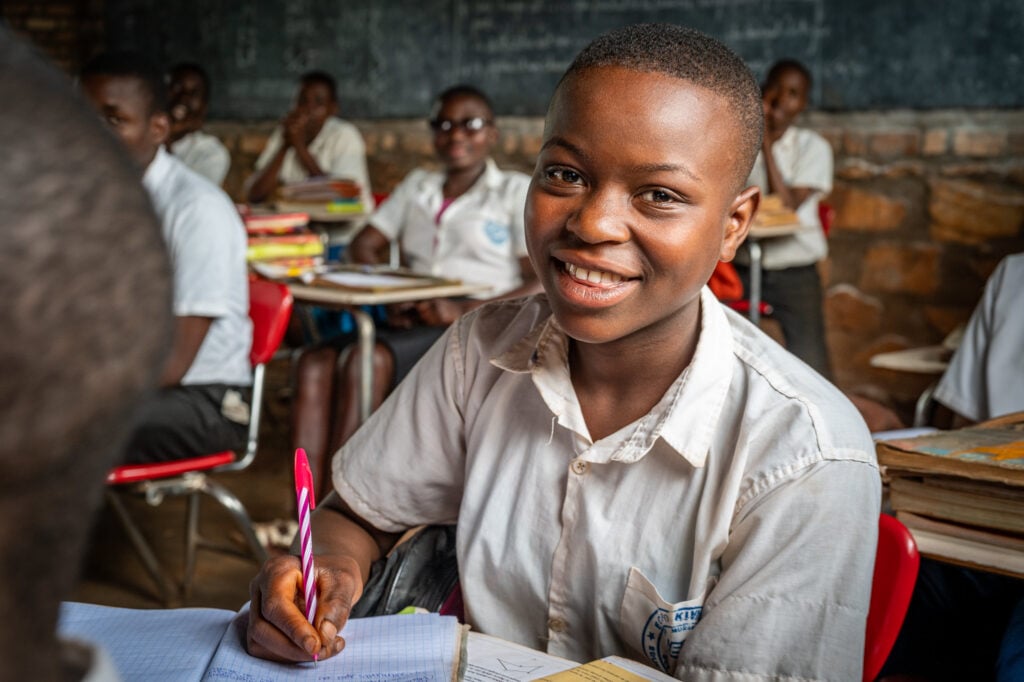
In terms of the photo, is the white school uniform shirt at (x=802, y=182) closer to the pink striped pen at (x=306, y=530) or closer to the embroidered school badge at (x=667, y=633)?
the embroidered school badge at (x=667, y=633)

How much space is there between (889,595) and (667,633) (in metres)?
0.22

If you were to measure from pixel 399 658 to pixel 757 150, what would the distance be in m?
0.60

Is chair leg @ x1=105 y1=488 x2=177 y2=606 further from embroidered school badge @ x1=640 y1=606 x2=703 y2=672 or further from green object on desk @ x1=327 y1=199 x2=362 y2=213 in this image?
green object on desk @ x1=327 y1=199 x2=362 y2=213

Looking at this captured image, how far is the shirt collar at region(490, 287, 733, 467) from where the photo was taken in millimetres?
993

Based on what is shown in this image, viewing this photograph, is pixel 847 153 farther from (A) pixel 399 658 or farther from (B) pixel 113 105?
(A) pixel 399 658

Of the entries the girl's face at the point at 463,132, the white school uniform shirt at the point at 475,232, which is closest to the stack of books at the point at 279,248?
the white school uniform shirt at the point at 475,232

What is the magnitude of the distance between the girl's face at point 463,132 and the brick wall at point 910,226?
162 centimetres

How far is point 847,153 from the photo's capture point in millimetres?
4488

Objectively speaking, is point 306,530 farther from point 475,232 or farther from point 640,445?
point 475,232

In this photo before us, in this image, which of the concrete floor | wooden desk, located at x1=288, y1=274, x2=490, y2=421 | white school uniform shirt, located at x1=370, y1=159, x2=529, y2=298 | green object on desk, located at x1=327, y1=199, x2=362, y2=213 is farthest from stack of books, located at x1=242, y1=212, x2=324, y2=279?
green object on desk, located at x1=327, y1=199, x2=362, y2=213

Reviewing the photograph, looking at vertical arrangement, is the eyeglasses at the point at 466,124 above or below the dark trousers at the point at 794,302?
above

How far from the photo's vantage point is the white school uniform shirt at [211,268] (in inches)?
96.6

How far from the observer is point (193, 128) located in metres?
5.52

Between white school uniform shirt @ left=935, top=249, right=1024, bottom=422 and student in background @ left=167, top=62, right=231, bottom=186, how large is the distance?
3840 millimetres
